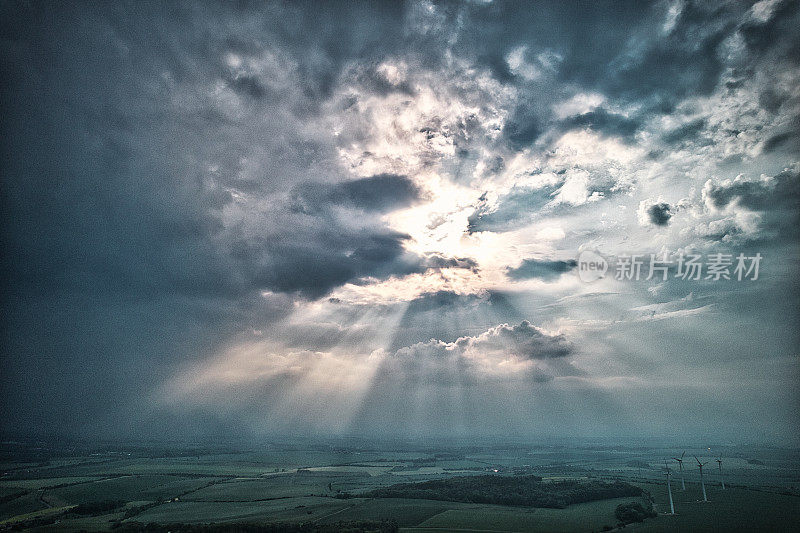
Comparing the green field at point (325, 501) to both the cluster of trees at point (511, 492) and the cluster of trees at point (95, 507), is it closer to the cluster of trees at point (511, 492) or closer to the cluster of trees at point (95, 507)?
the cluster of trees at point (95, 507)

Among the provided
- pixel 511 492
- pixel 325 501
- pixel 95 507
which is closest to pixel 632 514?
pixel 511 492

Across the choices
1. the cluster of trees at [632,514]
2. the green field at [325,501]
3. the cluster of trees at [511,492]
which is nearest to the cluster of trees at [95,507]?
the green field at [325,501]

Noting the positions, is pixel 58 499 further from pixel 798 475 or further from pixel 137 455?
pixel 798 475

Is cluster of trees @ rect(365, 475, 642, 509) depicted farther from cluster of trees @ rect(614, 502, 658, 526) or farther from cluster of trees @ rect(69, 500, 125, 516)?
cluster of trees @ rect(69, 500, 125, 516)

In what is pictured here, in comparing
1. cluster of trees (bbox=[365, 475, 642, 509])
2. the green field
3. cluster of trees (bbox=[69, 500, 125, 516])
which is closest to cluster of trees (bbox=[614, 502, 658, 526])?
the green field

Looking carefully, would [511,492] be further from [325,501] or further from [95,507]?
[95,507]

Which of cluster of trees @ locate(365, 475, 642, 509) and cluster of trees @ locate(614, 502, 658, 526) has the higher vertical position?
cluster of trees @ locate(614, 502, 658, 526)

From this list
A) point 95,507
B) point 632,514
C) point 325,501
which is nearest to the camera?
point 632,514

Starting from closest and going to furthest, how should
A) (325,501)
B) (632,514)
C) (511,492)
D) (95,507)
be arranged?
(632,514), (95,507), (325,501), (511,492)

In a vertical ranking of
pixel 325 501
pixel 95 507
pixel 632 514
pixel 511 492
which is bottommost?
pixel 325 501
